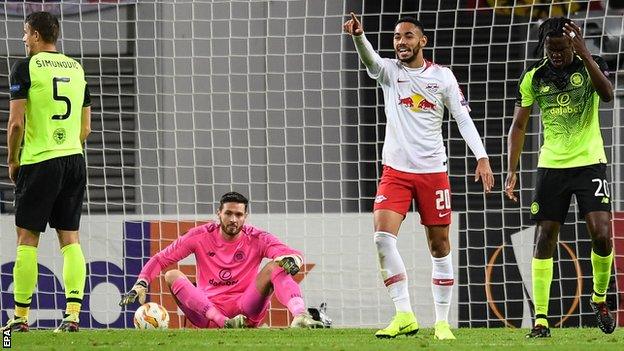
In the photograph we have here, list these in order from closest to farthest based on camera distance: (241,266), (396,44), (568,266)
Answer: (396,44) → (241,266) → (568,266)

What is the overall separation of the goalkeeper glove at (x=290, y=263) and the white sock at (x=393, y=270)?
160 centimetres

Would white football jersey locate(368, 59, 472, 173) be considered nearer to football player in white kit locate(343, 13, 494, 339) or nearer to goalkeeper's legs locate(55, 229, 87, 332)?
football player in white kit locate(343, 13, 494, 339)

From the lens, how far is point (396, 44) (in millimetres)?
8516

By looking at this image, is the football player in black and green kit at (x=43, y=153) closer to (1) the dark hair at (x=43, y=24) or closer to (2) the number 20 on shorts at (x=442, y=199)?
(1) the dark hair at (x=43, y=24)

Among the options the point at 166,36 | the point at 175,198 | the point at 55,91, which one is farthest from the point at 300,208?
the point at 55,91

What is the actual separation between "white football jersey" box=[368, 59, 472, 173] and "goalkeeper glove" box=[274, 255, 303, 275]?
5.41ft

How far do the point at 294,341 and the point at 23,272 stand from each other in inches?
69.9

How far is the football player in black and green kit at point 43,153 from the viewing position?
8.79m

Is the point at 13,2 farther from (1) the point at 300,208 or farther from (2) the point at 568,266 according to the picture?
(2) the point at 568,266

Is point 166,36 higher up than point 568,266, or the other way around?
point 166,36

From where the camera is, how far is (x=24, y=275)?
8.90 m

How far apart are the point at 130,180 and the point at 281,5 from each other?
198 centimetres

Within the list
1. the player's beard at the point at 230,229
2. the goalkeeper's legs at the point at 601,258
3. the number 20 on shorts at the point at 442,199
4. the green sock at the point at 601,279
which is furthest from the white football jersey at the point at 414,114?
the player's beard at the point at 230,229

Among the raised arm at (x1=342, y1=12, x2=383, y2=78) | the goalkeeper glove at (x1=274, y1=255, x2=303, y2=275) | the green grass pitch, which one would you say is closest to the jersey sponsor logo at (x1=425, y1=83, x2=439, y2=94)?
the raised arm at (x1=342, y1=12, x2=383, y2=78)
